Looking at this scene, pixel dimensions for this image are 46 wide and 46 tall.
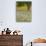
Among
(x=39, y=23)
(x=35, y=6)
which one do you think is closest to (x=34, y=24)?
(x=39, y=23)

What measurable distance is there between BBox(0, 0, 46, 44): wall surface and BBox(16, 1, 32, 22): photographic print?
0.08ft

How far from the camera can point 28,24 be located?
130cm

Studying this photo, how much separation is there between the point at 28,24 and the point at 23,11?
109 millimetres

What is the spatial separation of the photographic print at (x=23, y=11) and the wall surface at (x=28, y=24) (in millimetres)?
24

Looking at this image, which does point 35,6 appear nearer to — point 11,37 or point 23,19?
point 23,19

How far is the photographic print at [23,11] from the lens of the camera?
129 cm

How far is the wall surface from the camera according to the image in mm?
1300

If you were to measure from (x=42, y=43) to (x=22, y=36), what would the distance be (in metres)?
0.17

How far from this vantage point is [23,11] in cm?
130

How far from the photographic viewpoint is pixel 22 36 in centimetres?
131

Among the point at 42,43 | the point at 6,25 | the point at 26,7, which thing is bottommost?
the point at 42,43

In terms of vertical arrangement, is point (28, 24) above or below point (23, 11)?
below

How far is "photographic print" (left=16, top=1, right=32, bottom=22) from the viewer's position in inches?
51.0

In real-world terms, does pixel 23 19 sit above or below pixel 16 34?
above
